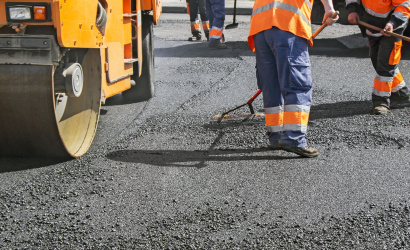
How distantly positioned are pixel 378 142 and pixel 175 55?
5.00 metres

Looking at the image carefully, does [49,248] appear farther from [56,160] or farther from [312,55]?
[312,55]

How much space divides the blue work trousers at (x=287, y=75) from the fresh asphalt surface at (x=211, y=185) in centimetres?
22

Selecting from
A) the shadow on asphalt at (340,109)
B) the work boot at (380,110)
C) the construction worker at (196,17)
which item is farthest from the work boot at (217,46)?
the work boot at (380,110)

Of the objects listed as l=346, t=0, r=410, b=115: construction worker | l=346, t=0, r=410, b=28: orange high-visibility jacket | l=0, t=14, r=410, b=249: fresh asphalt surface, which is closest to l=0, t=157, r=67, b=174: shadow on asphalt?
l=0, t=14, r=410, b=249: fresh asphalt surface

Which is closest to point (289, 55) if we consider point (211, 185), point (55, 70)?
point (211, 185)

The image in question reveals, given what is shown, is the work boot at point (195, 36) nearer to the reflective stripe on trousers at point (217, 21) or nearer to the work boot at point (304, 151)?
the reflective stripe on trousers at point (217, 21)

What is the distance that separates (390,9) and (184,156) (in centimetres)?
278

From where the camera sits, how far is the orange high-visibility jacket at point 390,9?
18.9ft

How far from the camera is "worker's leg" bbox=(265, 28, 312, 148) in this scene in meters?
4.48

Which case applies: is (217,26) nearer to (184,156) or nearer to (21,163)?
(184,156)

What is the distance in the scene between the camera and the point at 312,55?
9305 mm

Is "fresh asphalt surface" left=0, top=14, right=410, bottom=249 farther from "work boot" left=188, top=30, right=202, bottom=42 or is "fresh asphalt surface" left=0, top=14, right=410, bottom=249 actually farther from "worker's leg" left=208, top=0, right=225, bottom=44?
"work boot" left=188, top=30, right=202, bottom=42

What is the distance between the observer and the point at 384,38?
5.87 metres

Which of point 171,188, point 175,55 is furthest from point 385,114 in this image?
point 175,55
